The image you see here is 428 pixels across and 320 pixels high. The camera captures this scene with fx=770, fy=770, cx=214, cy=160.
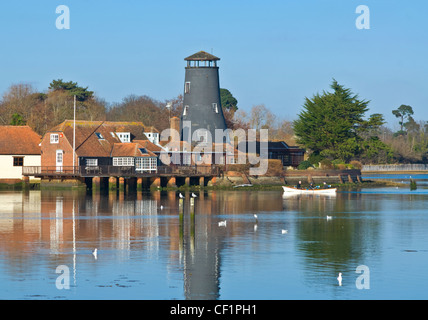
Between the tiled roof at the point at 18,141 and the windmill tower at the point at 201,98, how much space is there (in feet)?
69.3

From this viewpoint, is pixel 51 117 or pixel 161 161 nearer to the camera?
pixel 161 161

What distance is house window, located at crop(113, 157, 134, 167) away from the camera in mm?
84188

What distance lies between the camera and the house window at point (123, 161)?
8419cm

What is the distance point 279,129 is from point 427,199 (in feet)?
378

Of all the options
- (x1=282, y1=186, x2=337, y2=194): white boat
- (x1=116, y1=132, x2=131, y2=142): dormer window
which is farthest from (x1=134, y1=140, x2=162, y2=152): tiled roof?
(x1=282, y1=186, x2=337, y2=194): white boat

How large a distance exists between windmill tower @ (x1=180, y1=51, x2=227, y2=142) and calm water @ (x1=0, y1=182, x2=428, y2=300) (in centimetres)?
3696

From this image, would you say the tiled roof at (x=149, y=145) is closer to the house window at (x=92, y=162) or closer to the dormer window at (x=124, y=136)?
the dormer window at (x=124, y=136)

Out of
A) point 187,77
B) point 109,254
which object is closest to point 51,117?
point 187,77

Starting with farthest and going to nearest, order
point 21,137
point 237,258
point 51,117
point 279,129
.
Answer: point 279,129 → point 51,117 → point 21,137 → point 237,258

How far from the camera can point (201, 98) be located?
327 feet

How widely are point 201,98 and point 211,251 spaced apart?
211ft

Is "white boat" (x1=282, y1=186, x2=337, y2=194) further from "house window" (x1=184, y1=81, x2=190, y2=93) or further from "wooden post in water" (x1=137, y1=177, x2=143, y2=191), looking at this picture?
"house window" (x1=184, y1=81, x2=190, y2=93)
